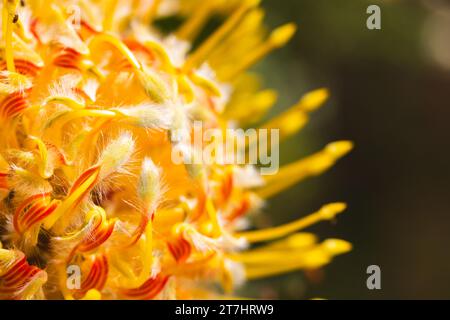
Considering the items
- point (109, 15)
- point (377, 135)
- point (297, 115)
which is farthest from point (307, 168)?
point (377, 135)

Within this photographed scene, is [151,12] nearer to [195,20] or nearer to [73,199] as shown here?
[195,20]

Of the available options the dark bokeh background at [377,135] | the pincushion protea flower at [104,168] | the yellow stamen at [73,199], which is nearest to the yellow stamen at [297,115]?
the pincushion protea flower at [104,168]

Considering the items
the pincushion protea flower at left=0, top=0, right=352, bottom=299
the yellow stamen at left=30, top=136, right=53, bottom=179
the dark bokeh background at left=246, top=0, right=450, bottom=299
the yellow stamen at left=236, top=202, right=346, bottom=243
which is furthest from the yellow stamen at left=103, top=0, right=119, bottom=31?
the dark bokeh background at left=246, top=0, right=450, bottom=299

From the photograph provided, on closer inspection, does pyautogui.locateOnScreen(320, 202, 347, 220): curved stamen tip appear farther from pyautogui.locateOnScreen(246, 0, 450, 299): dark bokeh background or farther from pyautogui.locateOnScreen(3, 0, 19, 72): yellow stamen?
pyautogui.locateOnScreen(3, 0, 19, 72): yellow stamen

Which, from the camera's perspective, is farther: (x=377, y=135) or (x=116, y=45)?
(x=377, y=135)

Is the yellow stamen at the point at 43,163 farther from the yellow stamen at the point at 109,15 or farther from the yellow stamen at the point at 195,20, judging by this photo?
the yellow stamen at the point at 195,20
